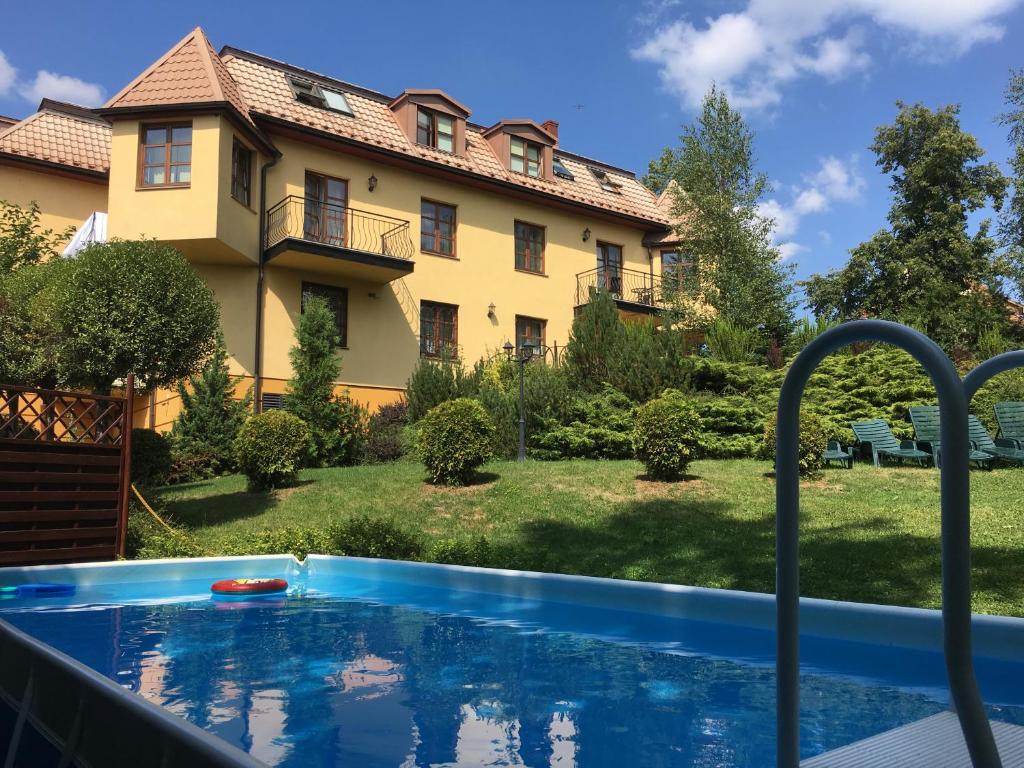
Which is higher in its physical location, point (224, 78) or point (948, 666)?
point (224, 78)

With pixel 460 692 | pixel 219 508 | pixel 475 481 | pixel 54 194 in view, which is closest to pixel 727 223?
pixel 475 481

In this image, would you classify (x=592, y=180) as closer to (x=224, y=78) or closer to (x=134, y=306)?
(x=224, y=78)

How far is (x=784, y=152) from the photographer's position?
25438mm

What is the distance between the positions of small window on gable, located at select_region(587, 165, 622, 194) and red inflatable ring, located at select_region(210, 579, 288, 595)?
2324 cm

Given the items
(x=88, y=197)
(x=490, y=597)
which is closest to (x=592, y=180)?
(x=88, y=197)

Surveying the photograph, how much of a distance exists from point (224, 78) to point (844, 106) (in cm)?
1610

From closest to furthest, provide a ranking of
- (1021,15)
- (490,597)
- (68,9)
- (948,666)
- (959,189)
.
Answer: (948,666) < (490,597) < (68,9) < (1021,15) < (959,189)

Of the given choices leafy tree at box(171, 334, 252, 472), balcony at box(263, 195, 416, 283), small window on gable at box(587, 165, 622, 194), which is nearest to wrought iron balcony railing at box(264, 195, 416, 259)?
balcony at box(263, 195, 416, 283)

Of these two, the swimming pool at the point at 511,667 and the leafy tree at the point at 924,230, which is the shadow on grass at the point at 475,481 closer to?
the swimming pool at the point at 511,667

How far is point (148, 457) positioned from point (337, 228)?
9.76 m

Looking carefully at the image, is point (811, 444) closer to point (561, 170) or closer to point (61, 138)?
point (561, 170)

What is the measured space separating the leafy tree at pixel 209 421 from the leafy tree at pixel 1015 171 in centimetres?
2568

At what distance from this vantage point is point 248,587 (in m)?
7.86

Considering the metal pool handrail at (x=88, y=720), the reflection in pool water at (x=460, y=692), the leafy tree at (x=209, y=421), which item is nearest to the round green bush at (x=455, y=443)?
the reflection in pool water at (x=460, y=692)
